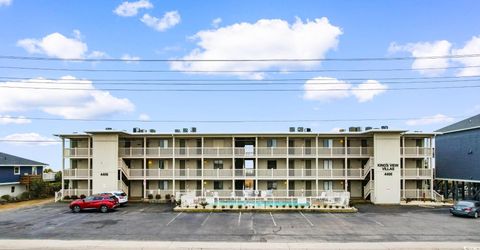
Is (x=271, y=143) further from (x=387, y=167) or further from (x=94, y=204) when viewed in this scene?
(x=94, y=204)

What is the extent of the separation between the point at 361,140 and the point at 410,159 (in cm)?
573

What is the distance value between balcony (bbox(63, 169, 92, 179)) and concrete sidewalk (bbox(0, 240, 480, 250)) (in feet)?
68.3

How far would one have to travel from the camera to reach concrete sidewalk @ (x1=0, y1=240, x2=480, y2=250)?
711 inches

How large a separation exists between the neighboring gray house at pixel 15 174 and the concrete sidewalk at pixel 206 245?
2587 cm

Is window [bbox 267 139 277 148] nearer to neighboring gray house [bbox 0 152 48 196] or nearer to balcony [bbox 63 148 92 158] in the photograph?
balcony [bbox 63 148 92 158]

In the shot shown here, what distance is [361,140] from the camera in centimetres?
4100

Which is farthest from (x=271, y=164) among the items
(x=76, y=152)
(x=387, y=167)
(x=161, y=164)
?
(x=76, y=152)

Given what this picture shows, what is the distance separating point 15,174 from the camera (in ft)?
143

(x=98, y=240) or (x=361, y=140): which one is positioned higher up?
(x=361, y=140)

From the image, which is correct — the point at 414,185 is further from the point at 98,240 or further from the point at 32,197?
the point at 32,197

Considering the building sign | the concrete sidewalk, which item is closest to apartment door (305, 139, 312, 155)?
the building sign

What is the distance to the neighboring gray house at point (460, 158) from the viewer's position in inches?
1510

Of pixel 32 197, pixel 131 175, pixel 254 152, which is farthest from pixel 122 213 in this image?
pixel 32 197

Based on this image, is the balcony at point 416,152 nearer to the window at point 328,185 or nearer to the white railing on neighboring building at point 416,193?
the white railing on neighboring building at point 416,193
